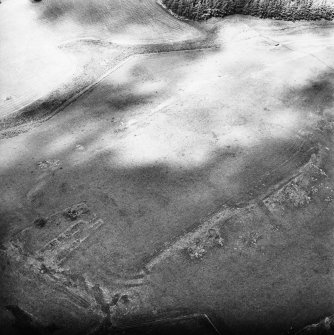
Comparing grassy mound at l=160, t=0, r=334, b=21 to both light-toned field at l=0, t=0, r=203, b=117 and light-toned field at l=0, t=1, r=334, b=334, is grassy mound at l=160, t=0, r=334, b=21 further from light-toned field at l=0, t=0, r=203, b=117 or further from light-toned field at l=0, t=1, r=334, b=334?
light-toned field at l=0, t=1, r=334, b=334

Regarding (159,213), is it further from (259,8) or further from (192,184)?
(259,8)

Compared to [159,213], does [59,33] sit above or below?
above

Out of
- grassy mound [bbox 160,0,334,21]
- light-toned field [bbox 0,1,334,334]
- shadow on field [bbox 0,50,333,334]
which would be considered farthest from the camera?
grassy mound [bbox 160,0,334,21]

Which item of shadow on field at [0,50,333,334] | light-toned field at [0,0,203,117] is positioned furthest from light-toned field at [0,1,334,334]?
light-toned field at [0,0,203,117]

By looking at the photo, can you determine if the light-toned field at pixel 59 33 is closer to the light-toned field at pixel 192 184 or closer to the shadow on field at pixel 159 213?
the light-toned field at pixel 192 184

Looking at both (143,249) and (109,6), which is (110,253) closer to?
(143,249)

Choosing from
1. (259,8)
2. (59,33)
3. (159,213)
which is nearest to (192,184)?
(159,213)

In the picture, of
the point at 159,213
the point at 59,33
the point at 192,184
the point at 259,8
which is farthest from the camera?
the point at 259,8
